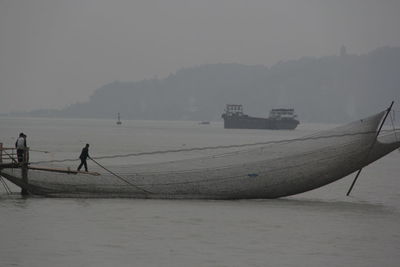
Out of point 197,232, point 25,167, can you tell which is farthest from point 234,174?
point 25,167

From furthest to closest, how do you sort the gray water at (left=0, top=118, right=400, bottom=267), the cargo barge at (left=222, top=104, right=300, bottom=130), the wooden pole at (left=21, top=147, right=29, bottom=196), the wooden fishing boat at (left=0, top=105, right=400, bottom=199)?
the cargo barge at (left=222, top=104, right=300, bottom=130) → the wooden fishing boat at (left=0, top=105, right=400, bottom=199) → the wooden pole at (left=21, top=147, right=29, bottom=196) → the gray water at (left=0, top=118, right=400, bottom=267)

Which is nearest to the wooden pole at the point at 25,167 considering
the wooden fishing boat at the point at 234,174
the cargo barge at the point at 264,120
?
the wooden fishing boat at the point at 234,174

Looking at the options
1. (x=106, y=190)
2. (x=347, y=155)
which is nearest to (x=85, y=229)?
(x=106, y=190)

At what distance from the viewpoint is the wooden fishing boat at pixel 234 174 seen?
26578 millimetres

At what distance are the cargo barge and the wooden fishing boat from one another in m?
153

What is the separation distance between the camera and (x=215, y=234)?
20.4 meters

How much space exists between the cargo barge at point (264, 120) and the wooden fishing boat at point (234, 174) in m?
153

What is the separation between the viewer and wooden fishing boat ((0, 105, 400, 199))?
26578 mm

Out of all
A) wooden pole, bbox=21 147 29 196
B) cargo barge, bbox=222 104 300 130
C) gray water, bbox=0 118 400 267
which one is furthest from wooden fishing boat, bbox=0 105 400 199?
cargo barge, bbox=222 104 300 130

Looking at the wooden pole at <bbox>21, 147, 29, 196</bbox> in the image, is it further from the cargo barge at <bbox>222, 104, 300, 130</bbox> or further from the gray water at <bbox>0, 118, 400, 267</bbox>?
the cargo barge at <bbox>222, 104, 300, 130</bbox>

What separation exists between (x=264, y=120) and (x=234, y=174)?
161 m

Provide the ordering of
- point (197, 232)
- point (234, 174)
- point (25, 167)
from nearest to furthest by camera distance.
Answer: point (197, 232) → point (25, 167) → point (234, 174)

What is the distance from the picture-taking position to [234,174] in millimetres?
26562

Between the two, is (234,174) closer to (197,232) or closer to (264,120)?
(197,232)
